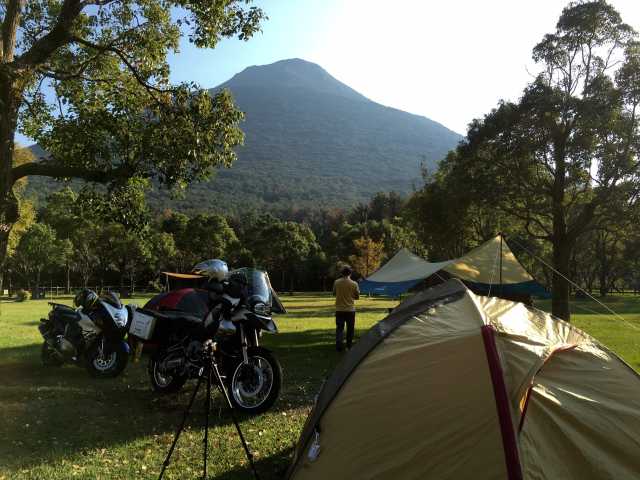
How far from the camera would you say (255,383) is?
600 cm

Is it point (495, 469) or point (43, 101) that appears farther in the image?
point (43, 101)

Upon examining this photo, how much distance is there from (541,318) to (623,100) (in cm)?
1429

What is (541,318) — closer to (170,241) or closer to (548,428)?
(548,428)

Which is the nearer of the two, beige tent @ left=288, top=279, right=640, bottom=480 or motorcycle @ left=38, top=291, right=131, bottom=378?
beige tent @ left=288, top=279, right=640, bottom=480

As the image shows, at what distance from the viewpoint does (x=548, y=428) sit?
323cm

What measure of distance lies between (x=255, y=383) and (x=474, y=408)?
3.31 m

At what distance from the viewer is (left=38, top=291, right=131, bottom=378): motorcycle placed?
25.0ft

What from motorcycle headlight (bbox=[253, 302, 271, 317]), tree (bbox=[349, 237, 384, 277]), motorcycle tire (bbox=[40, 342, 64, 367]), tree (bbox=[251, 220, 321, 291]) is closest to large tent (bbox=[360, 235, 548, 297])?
motorcycle headlight (bbox=[253, 302, 271, 317])

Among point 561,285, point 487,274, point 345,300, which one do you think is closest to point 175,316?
point 345,300

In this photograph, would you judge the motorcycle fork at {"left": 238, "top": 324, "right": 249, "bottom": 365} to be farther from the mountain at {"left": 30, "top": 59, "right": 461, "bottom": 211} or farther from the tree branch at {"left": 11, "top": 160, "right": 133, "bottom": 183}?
the mountain at {"left": 30, "top": 59, "right": 461, "bottom": 211}

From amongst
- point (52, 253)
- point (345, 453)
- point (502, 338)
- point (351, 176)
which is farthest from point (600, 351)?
point (351, 176)

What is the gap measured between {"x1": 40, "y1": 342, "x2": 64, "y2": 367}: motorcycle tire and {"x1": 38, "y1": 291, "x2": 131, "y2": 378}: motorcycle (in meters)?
0.06

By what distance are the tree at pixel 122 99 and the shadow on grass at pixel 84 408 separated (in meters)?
2.02

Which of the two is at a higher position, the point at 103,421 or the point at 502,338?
the point at 502,338
